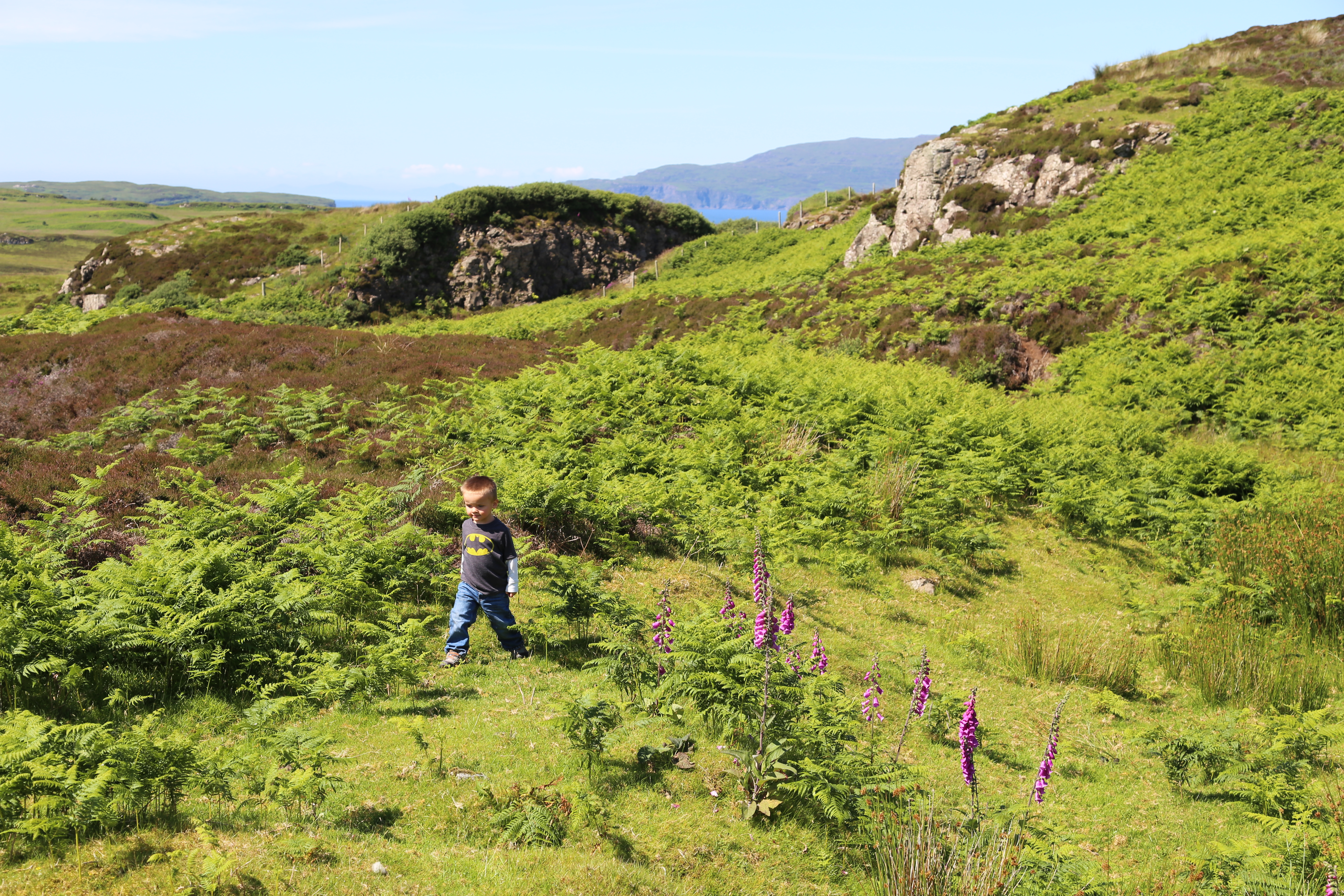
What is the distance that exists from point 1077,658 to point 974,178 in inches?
1429

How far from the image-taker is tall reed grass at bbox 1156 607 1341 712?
26.5 feet

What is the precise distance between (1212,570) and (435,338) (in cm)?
2032

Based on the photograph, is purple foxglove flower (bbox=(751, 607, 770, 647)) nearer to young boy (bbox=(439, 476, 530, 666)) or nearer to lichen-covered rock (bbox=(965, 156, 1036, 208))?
young boy (bbox=(439, 476, 530, 666))

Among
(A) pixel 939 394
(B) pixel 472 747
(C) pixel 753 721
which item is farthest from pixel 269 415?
(A) pixel 939 394

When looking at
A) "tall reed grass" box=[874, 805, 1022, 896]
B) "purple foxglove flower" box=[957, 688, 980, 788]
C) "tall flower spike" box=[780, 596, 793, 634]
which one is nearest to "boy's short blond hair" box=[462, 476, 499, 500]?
"tall flower spike" box=[780, 596, 793, 634]

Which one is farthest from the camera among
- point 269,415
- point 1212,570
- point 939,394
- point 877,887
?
point 939,394

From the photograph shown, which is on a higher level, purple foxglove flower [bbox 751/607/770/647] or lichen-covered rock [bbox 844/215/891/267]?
lichen-covered rock [bbox 844/215/891/267]

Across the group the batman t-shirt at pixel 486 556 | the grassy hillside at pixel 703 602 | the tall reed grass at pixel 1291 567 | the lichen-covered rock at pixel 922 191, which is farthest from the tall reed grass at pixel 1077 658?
the lichen-covered rock at pixel 922 191

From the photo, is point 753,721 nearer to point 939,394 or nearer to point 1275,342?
point 939,394

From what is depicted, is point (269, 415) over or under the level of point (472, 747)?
over

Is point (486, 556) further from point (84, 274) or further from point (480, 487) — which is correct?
point (84, 274)

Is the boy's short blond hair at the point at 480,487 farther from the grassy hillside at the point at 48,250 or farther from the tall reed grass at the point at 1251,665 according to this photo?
the grassy hillside at the point at 48,250

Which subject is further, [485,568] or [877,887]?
[485,568]

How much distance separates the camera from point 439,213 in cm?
5791
